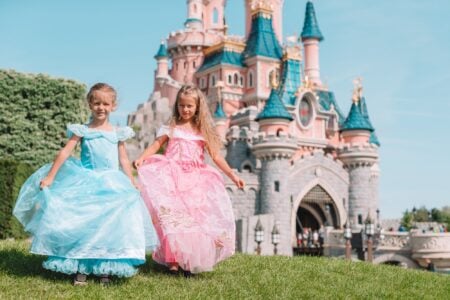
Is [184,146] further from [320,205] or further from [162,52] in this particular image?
[162,52]

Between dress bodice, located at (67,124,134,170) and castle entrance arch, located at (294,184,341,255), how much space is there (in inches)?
913

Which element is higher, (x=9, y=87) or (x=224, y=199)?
(x=9, y=87)

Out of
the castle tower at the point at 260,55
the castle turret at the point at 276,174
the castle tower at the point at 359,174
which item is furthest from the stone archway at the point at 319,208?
the castle tower at the point at 260,55

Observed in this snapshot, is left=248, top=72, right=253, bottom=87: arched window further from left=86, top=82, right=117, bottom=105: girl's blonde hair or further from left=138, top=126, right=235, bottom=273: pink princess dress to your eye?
left=86, top=82, right=117, bottom=105: girl's blonde hair

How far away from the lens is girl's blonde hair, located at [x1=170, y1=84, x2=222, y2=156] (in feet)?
19.9

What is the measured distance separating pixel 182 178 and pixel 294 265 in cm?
196

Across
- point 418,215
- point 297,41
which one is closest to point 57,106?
point 297,41

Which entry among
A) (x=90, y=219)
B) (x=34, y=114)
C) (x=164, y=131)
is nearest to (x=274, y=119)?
(x=34, y=114)

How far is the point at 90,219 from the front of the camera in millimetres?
4992

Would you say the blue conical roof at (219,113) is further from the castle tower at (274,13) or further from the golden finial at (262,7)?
the castle tower at (274,13)

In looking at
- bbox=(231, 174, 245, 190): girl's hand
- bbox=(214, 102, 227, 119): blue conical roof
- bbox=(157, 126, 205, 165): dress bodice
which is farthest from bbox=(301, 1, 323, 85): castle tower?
bbox=(157, 126, 205, 165): dress bodice

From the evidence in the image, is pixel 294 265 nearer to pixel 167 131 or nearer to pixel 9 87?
pixel 167 131

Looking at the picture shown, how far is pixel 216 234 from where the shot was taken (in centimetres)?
572

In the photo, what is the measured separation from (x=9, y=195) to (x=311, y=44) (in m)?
27.6
